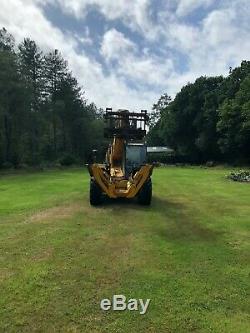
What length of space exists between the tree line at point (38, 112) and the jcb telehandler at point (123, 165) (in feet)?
84.3

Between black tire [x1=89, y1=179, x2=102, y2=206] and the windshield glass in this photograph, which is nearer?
black tire [x1=89, y1=179, x2=102, y2=206]

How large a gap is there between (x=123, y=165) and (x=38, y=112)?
3727cm

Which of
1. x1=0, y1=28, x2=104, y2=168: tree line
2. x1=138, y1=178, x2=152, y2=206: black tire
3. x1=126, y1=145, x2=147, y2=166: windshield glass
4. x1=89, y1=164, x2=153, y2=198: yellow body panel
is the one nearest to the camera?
x1=89, y1=164, x2=153, y2=198: yellow body panel

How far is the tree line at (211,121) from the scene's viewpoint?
44.2m

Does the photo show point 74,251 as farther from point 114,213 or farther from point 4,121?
point 4,121

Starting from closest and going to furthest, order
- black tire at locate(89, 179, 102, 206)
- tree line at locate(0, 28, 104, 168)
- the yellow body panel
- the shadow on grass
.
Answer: the shadow on grass, the yellow body panel, black tire at locate(89, 179, 102, 206), tree line at locate(0, 28, 104, 168)

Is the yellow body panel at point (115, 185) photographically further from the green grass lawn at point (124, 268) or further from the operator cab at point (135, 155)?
the operator cab at point (135, 155)

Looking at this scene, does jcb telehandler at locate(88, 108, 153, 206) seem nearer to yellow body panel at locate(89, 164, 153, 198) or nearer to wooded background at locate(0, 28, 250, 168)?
yellow body panel at locate(89, 164, 153, 198)

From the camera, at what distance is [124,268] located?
7.49 meters

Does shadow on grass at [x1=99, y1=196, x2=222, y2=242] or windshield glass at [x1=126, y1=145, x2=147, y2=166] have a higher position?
windshield glass at [x1=126, y1=145, x2=147, y2=166]

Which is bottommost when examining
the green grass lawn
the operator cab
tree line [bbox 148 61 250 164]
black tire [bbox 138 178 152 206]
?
the green grass lawn

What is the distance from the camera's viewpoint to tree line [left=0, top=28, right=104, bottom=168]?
138 feet

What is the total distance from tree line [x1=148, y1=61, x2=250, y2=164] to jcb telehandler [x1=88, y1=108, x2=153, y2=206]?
89.0ft

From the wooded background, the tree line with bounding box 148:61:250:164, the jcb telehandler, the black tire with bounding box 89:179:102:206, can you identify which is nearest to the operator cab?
the jcb telehandler
